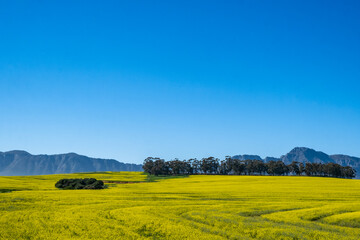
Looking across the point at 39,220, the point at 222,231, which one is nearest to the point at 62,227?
the point at 39,220

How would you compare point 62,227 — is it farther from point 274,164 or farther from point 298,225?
point 274,164

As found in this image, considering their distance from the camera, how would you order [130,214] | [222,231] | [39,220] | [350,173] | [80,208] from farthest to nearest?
[350,173], [80,208], [130,214], [39,220], [222,231]

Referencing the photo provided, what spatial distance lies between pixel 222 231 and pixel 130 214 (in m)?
9.65

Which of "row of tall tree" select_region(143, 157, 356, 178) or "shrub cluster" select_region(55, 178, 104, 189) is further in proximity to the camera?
"row of tall tree" select_region(143, 157, 356, 178)

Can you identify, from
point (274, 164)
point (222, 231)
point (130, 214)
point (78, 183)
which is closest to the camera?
point (222, 231)

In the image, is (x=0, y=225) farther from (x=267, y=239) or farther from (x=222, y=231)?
(x=267, y=239)

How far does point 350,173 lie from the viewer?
6811 inches

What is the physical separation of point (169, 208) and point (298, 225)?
13.1m

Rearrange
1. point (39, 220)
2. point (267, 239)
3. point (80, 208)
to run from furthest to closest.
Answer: point (80, 208), point (39, 220), point (267, 239)

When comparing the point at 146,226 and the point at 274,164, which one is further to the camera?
the point at 274,164

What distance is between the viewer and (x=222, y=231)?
2198 centimetres

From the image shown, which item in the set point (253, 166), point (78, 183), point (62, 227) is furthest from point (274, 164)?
point (62, 227)

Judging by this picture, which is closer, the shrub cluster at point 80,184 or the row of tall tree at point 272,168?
the shrub cluster at point 80,184

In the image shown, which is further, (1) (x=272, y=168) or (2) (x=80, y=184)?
(1) (x=272, y=168)
